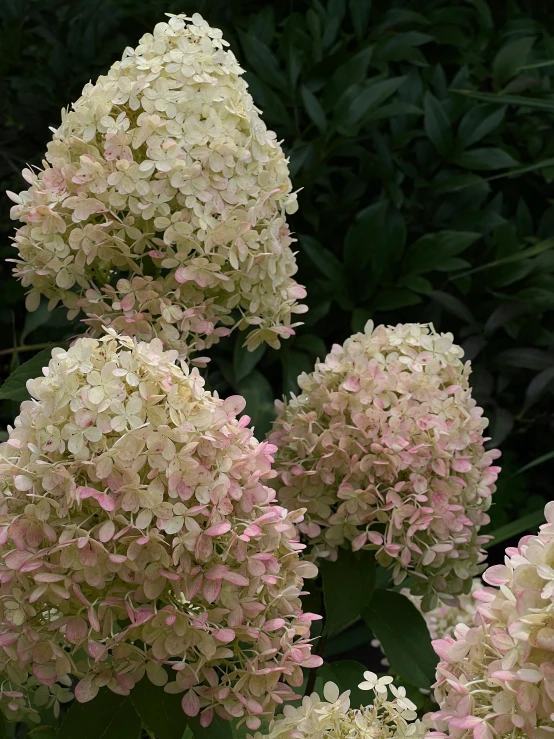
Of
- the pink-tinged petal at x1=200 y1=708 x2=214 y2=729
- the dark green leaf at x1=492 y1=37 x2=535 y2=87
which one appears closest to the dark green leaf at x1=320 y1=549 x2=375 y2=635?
the pink-tinged petal at x1=200 y1=708 x2=214 y2=729

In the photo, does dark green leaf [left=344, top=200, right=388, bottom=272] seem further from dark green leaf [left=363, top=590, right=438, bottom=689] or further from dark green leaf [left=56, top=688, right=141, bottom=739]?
dark green leaf [left=56, top=688, right=141, bottom=739]

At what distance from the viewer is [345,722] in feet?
2.23

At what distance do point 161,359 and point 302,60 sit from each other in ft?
5.23

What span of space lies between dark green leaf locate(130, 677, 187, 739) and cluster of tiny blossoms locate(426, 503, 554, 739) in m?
0.20

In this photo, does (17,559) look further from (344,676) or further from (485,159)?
(485,159)

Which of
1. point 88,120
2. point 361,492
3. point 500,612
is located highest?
point 88,120

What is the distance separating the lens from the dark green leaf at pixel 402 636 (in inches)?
38.9

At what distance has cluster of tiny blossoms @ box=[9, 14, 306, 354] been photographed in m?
0.88

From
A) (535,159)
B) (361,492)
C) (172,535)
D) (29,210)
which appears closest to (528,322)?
(535,159)

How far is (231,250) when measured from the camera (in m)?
0.90

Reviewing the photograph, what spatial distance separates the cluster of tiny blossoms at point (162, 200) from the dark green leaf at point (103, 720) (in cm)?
33

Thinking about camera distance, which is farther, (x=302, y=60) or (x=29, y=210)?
(x=302, y=60)

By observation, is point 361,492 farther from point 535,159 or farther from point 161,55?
point 535,159

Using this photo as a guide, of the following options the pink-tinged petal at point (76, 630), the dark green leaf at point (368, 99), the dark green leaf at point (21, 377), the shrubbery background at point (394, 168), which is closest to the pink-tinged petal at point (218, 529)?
the pink-tinged petal at point (76, 630)
